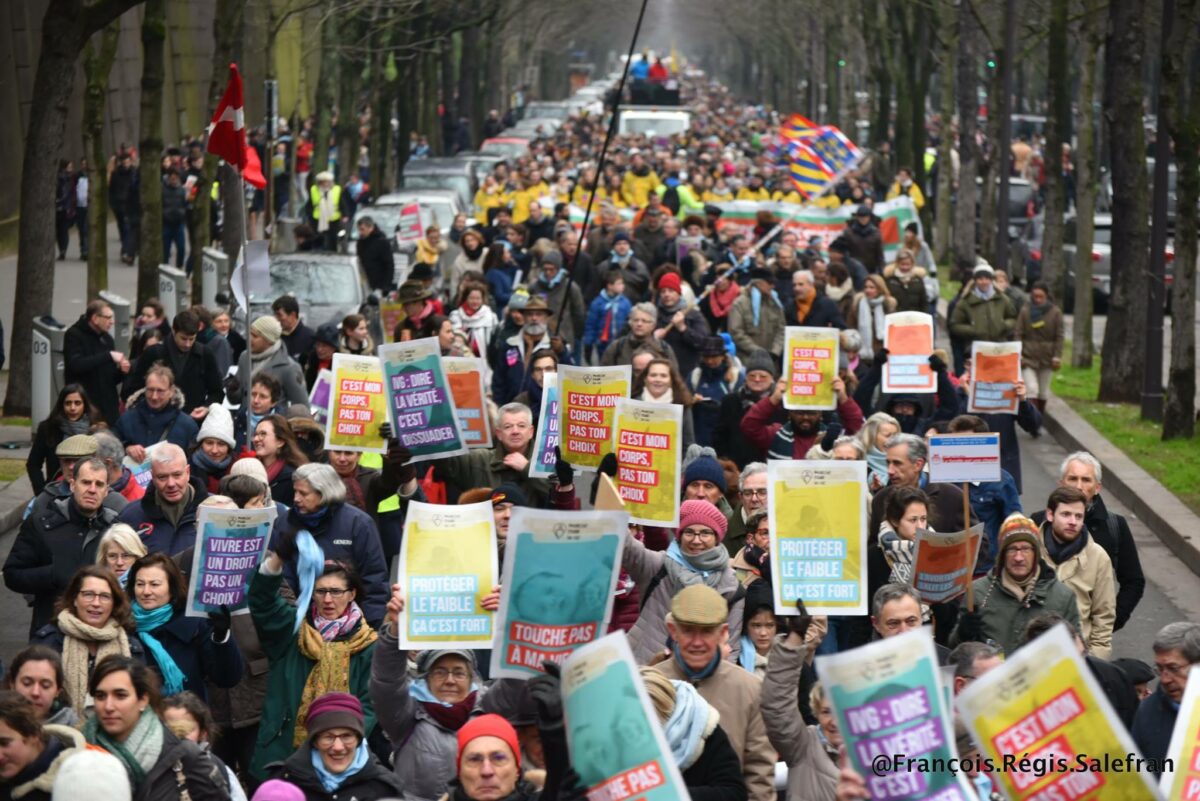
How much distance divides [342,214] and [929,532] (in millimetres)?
29976

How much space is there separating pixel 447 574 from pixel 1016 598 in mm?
2465

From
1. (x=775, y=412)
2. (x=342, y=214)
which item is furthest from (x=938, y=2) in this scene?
(x=775, y=412)

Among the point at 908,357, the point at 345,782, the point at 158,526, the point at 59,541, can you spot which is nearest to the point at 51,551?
the point at 59,541

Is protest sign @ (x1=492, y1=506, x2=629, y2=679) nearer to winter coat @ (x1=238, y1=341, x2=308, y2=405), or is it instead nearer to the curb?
winter coat @ (x1=238, y1=341, x2=308, y2=405)

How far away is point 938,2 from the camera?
41.0m

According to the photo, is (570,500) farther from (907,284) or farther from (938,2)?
(938,2)

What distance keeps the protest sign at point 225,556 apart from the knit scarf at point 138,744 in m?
1.47

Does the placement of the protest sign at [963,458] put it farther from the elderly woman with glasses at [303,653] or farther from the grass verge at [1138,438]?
the grass verge at [1138,438]

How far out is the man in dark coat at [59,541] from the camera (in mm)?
9422

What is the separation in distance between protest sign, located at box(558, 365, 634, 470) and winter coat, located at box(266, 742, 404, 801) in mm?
4101

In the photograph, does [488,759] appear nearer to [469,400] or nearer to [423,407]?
[423,407]

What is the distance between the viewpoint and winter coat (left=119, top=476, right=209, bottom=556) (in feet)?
30.7

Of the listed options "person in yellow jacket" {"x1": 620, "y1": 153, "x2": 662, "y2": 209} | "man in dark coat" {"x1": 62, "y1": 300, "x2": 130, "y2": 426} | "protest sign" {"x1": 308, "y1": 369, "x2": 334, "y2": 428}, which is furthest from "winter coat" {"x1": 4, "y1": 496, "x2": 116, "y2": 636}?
"person in yellow jacket" {"x1": 620, "y1": 153, "x2": 662, "y2": 209}

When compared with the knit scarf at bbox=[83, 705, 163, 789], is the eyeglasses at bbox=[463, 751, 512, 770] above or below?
above
